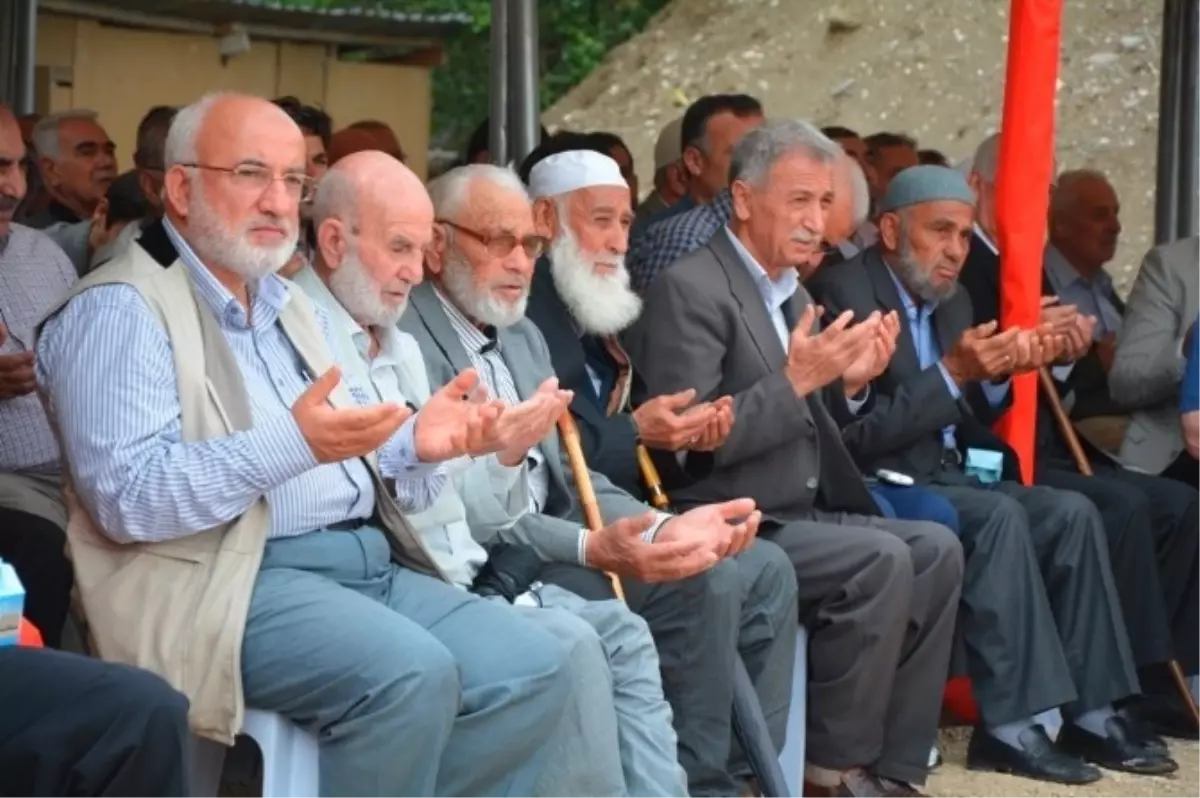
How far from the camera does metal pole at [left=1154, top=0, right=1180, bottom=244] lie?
1012cm

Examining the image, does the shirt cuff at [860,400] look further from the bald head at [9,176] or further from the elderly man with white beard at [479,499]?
the bald head at [9,176]

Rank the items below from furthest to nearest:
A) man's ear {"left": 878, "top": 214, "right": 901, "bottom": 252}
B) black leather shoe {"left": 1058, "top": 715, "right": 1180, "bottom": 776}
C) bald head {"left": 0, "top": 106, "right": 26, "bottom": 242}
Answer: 1. man's ear {"left": 878, "top": 214, "right": 901, "bottom": 252}
2. black leather shoe {"left": 1058, "top": 715, "right": 1180, "bottom": 776}
3. bald head {"left": 0, "top": 106, "right": 26, "bottom": 242}

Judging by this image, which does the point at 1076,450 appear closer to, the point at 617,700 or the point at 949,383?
the point at 949,383

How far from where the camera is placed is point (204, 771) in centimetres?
410

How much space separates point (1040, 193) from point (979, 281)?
0.70 metres

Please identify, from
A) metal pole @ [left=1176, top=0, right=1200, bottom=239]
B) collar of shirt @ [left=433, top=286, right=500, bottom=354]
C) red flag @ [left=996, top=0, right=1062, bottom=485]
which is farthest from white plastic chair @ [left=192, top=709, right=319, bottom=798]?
metal pole @ [left=1176, top=0, right=1200, bottom=239]

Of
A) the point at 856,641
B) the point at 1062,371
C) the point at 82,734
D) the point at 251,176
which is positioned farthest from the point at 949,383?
the point at 82,734

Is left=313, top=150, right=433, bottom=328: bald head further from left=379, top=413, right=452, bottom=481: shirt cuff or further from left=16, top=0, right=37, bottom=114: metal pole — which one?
left=16, top=0, right=37, bottom=114: metal pole

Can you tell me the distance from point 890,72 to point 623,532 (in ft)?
62.5

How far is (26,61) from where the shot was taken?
10172 millimetres

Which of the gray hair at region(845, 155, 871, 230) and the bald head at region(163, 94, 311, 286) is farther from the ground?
the gray hair at region(845, 155, 871, 230)

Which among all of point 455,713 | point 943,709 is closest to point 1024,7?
point 943,709

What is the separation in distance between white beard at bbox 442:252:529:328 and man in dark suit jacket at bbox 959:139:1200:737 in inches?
85.8

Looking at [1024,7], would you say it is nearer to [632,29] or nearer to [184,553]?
[184,553]
